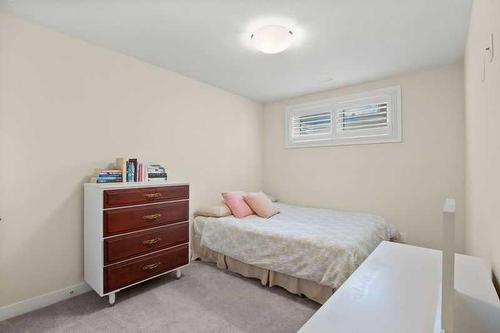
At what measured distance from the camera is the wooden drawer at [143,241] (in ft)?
6.53

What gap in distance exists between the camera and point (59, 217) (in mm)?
2080

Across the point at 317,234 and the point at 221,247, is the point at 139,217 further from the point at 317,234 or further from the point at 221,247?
the point at 317,234

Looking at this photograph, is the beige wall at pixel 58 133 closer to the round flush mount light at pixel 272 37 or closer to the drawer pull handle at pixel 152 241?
the drawer pull handle at pixel 152 241

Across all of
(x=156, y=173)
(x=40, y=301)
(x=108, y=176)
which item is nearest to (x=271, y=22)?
(x=156, y=173)

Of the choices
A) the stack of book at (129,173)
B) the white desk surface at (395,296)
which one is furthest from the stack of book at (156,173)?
the white desk surface at (395,296)

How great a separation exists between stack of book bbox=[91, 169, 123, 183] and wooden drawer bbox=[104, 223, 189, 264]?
1.77 feet

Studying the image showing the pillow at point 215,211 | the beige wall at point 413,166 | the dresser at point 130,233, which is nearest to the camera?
the dresser at point 130,233

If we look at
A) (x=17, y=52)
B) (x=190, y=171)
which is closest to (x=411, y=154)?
(x=190, y=171)

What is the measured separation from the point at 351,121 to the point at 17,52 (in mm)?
3705

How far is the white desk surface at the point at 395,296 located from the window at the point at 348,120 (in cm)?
214

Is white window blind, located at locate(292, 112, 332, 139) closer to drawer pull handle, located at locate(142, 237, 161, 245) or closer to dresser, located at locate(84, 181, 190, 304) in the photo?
dresser, located at locate(84, 181, 190, 304)

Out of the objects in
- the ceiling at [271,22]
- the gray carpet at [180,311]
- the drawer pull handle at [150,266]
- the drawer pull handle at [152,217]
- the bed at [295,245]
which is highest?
the ceiling at [271,22]

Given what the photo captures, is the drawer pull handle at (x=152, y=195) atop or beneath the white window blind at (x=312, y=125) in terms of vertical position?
beneath

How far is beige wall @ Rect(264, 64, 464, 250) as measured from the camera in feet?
8.75
